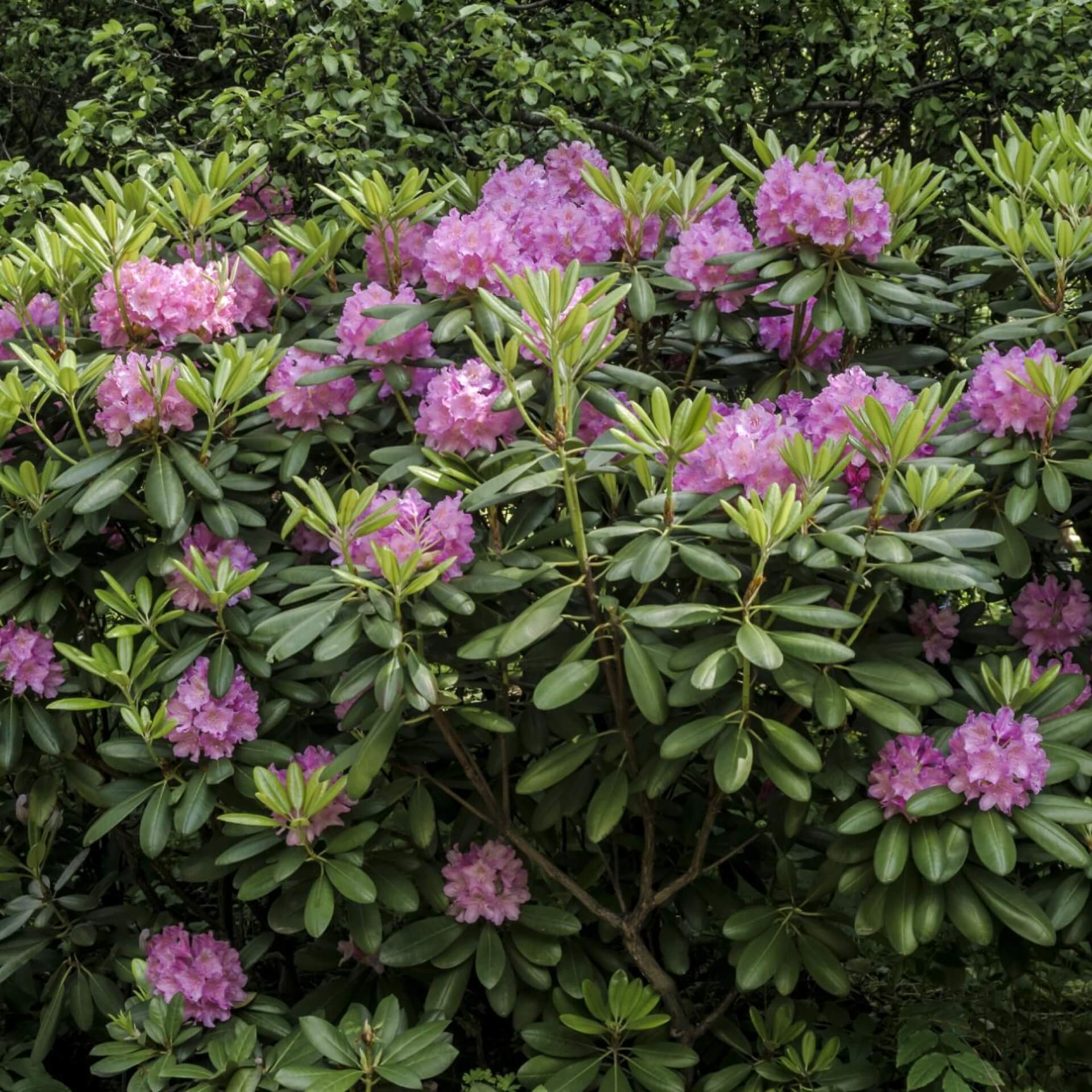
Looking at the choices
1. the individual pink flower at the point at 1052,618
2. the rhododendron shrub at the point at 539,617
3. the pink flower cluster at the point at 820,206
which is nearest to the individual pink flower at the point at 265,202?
the rhododendron shrub at the point at 539,617

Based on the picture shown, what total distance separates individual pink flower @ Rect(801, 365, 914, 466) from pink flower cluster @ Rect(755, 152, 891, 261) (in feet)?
0.95

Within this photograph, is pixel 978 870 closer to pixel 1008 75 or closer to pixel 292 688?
pixel 292 688

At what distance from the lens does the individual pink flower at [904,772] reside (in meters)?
2.08

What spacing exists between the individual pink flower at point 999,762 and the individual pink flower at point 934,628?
0.30 m

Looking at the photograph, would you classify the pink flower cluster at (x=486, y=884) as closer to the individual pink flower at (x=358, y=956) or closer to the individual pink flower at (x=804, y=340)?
the individual pink flower at (x=358, y=956)

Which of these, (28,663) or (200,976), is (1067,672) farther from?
(28,663)

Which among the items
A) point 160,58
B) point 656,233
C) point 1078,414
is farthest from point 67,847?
point 160,58

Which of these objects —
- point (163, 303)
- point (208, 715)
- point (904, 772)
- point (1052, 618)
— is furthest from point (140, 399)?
point (1052, 618)

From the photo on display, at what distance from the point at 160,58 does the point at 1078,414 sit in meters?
3.26

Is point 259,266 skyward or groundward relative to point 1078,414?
skyward

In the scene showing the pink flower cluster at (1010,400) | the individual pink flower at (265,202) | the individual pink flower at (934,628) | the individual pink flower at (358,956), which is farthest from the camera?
the individual pink flower at (265,202)

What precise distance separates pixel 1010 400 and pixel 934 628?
0.44m

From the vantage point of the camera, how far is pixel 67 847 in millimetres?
3074

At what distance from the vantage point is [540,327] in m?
2.02
